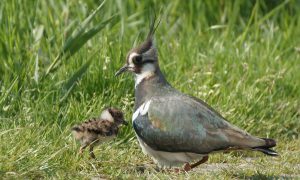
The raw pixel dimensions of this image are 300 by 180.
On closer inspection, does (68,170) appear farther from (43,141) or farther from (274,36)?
(274,36)

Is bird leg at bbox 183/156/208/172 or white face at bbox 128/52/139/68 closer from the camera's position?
bird leg at bbox 183/156/208/172

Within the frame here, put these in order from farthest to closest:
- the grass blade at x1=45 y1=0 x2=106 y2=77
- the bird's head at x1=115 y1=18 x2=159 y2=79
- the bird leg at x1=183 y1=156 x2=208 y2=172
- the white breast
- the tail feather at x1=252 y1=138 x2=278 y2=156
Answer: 1. the grass blade at x1=45 y1=0 x2=106 y2=77
2. the bird's head at x1=115 y1=18 x2=159 y2=79
3. the white breast
4. the bird leg at x1=183 y1=156 x2=208 y2=172
5. the tail feather at x1=252 y1=138 x2=278 y2=156

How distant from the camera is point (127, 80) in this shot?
8.83 metres

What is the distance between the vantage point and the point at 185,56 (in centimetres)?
975

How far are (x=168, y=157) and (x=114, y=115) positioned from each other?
657 mm

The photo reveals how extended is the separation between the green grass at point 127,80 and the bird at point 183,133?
20 centimetres

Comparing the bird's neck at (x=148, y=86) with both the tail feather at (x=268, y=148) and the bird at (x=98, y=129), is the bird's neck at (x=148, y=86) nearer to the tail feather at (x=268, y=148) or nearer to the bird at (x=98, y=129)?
the bird at (x=98, y=129)

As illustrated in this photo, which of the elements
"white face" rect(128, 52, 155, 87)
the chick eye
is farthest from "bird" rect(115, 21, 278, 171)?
the chick eye

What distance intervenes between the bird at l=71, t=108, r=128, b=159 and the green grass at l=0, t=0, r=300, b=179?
103 millimetres

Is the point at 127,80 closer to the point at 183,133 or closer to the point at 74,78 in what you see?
the point at 74,78

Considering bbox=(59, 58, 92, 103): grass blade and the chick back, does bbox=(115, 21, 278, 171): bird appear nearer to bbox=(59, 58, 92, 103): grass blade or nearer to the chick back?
the chick back

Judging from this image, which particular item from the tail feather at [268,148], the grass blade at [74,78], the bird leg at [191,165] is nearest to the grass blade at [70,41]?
the grass blade at [74,78]

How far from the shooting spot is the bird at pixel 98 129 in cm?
750

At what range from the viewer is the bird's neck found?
7.92 meters
